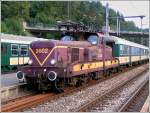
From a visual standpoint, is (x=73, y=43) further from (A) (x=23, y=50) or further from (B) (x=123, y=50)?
(B) (x=123, y=50)

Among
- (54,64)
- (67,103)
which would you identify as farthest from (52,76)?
(67,103)

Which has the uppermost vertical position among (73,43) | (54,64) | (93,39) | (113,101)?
(93,39)

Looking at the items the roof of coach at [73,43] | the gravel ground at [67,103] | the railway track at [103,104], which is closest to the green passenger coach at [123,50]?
the roof of coach at [73,43]

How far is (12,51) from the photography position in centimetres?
2964

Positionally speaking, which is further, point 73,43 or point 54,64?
point 73,43

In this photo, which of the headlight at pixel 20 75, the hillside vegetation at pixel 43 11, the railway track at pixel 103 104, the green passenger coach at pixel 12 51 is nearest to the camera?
the railway track at pixel 103 104

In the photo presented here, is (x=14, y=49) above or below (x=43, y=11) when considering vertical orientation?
below

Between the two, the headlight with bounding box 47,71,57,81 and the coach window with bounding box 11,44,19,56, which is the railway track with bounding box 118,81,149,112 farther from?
the coach window with bounding box 11,44,19,56

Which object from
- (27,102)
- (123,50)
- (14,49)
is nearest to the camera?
(27,102)

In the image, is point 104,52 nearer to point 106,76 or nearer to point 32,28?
point 106,76

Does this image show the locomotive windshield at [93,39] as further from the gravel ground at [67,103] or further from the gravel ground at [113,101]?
the gravel ground at [67,103]

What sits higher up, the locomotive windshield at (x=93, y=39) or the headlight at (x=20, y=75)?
the locomotive windshield at (x=93, y=39)

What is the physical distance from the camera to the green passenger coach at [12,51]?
94.0 ft

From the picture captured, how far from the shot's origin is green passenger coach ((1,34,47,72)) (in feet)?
94.0
